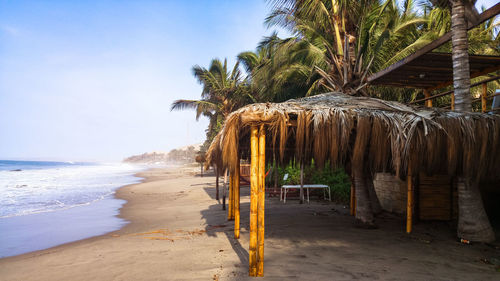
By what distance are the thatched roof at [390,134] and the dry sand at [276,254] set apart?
1.34m

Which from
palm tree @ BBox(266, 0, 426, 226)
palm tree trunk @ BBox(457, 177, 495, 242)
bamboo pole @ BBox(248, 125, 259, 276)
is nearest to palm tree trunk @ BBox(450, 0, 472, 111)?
palm tree trunk @ BBox(457, 177, 495, 242)

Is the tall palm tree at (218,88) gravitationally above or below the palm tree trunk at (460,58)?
above

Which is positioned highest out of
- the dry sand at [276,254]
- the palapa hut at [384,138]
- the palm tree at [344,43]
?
the palm tree at [344,43]

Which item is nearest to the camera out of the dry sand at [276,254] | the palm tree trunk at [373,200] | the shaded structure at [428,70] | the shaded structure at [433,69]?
the dry sand at [276,254]

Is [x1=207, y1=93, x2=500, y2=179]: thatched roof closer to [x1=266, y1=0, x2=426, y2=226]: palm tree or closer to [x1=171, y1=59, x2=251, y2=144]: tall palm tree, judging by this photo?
[x1=266, y1=0, x2=426, y2=226]: palm tree

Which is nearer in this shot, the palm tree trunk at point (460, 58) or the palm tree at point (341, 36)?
the palm tree trunk at point (460, 58)

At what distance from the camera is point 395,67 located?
6.98 metres

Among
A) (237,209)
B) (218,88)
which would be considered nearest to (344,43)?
(237,209)

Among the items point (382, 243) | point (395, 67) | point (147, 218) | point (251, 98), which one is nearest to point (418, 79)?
point (395, 67)

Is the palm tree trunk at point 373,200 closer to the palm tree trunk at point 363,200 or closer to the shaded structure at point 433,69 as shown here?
the palm tree trunk at point 363,200

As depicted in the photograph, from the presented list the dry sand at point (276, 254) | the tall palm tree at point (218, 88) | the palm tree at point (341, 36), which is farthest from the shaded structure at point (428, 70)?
the tall palm tree at point (218, 88)

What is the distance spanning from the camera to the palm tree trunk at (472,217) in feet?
16.5

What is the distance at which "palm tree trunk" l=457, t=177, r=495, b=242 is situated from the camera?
5.03m

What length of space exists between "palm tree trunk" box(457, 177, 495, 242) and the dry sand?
22 cm
